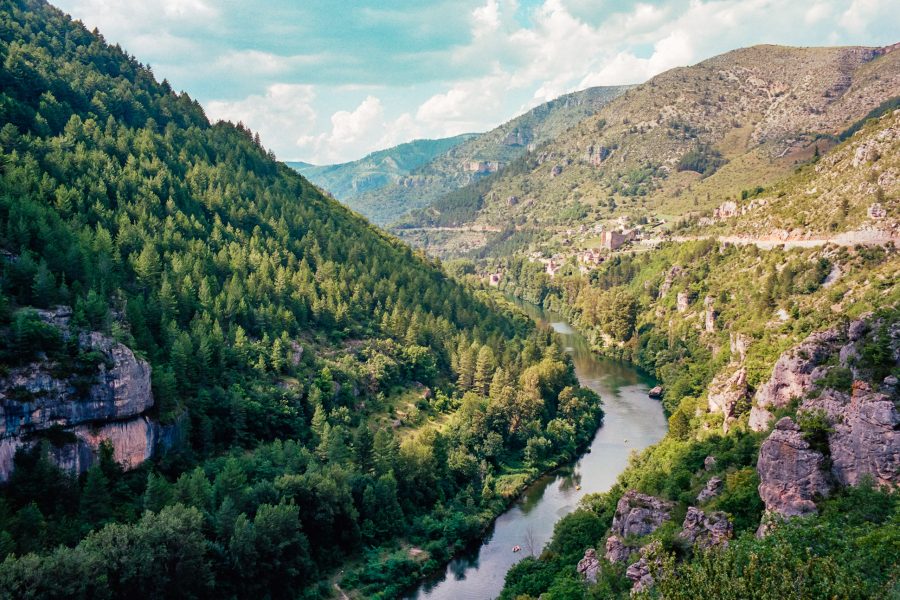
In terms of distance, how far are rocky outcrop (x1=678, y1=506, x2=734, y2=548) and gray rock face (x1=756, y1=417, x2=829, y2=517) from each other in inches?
103

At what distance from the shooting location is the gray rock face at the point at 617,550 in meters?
41.8

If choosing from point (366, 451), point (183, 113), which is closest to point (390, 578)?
point (366, 451)

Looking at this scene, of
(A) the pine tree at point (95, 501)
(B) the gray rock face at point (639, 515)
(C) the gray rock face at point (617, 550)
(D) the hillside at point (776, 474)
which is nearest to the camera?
(D) the hillside at point (776, 474)

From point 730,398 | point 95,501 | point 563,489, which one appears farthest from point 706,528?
point 95,501

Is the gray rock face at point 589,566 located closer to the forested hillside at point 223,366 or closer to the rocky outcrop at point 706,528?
the rocky outcrop at point 706,528

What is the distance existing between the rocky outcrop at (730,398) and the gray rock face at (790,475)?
72.8 feet

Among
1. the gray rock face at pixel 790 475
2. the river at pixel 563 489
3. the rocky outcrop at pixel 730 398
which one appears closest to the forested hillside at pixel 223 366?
the river at pixel 563 489

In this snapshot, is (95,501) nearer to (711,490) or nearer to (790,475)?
(711,490)

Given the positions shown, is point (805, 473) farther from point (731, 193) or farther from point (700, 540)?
point (731, 193)

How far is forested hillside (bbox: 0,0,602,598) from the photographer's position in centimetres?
4484

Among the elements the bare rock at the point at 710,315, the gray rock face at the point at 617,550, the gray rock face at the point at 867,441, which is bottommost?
the gray rock face at the point at 617,550

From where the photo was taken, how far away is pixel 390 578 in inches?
2093

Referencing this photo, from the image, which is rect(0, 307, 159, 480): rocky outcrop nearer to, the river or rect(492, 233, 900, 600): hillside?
the river

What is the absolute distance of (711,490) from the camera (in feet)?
139
